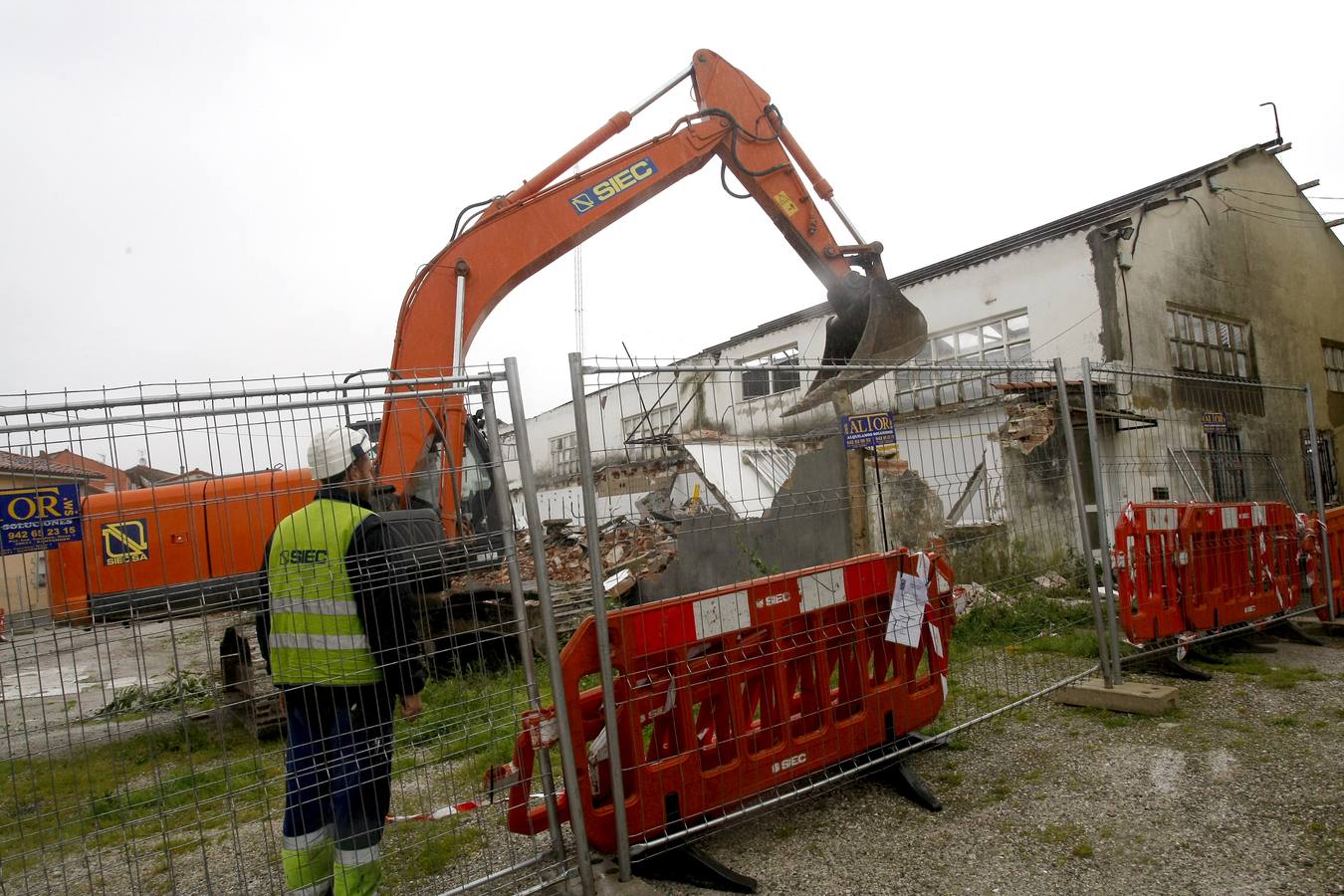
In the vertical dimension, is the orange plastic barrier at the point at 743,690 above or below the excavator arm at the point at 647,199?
below

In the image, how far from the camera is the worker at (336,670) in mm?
2973

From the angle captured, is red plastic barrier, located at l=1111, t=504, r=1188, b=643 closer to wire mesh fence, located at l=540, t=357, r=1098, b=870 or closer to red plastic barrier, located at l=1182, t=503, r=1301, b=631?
red plastic barrier, located at l=1182, t=503, r=1301, b=631

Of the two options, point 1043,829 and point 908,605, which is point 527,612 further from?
point 1043,829

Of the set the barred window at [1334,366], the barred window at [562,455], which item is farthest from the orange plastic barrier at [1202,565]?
the barred window at [1334,366]

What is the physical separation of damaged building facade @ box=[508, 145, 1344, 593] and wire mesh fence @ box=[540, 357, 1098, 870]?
0.02 meters

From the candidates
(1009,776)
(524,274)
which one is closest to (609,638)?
(1009,776)

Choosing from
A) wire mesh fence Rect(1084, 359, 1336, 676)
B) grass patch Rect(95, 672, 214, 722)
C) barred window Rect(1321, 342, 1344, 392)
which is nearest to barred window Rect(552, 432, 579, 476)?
grass patch Rect(95, 672, 214, 722)

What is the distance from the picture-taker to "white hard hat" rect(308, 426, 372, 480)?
10.1 feet

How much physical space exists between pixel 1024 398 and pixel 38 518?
5.96 m

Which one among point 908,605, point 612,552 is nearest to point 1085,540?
point 908,605

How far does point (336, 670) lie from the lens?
300 centimetres

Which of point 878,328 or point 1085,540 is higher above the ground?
point 878,328

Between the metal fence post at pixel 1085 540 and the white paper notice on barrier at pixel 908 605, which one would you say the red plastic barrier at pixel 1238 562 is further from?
the white paper notice on barrier at pixel 908 605

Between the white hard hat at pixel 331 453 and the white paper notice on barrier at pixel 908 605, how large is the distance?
8.97 feet
